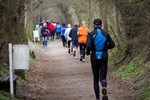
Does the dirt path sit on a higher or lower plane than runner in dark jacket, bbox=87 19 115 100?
lower

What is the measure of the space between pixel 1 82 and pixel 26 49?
3.97 ft

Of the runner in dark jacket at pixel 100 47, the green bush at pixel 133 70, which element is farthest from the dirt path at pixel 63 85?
the runner in dark jacket at pixel 100 47

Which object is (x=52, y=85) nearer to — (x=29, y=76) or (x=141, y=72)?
(x=29, y=76)

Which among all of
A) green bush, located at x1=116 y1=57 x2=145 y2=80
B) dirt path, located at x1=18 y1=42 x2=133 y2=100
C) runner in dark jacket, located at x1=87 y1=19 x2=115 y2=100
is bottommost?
dirt path, located at x1=18 y1=42 x2=133 y2=100

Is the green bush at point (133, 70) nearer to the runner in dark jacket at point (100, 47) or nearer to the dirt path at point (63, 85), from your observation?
the dirt path at point (63, 85)

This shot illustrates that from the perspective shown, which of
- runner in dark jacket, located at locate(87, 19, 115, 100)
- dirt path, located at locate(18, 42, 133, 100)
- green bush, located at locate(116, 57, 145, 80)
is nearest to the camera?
runner in dark jacket, located at locate(87, 19, 115, 100)

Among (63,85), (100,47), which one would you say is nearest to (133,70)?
(63,85)

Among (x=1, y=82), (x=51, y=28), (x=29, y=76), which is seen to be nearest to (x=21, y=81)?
(x=29, y=76)

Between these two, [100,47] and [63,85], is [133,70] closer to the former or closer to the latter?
[63,85]

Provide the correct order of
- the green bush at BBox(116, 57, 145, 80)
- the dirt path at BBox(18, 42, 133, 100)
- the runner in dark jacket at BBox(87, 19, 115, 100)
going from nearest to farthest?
the runner in dark jacket at BBox(87, 19, 115, 100) < the dirt path at BBox(18, 42, 133, 100) < the green bush at BBox(116, 57, 145, 80)

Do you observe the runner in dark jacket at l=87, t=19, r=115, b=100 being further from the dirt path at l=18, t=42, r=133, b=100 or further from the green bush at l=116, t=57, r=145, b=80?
the green bush at l=116, t=57, r=145, b=80

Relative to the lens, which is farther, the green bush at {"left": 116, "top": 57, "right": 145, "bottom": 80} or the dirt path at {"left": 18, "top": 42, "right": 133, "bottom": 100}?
the green bush at {"left": 116, "top": 57, "right": 145, "bottom": 80}

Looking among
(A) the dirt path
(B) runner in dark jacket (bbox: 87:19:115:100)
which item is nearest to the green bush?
(A) the dirt path

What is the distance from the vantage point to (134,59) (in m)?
16.5
